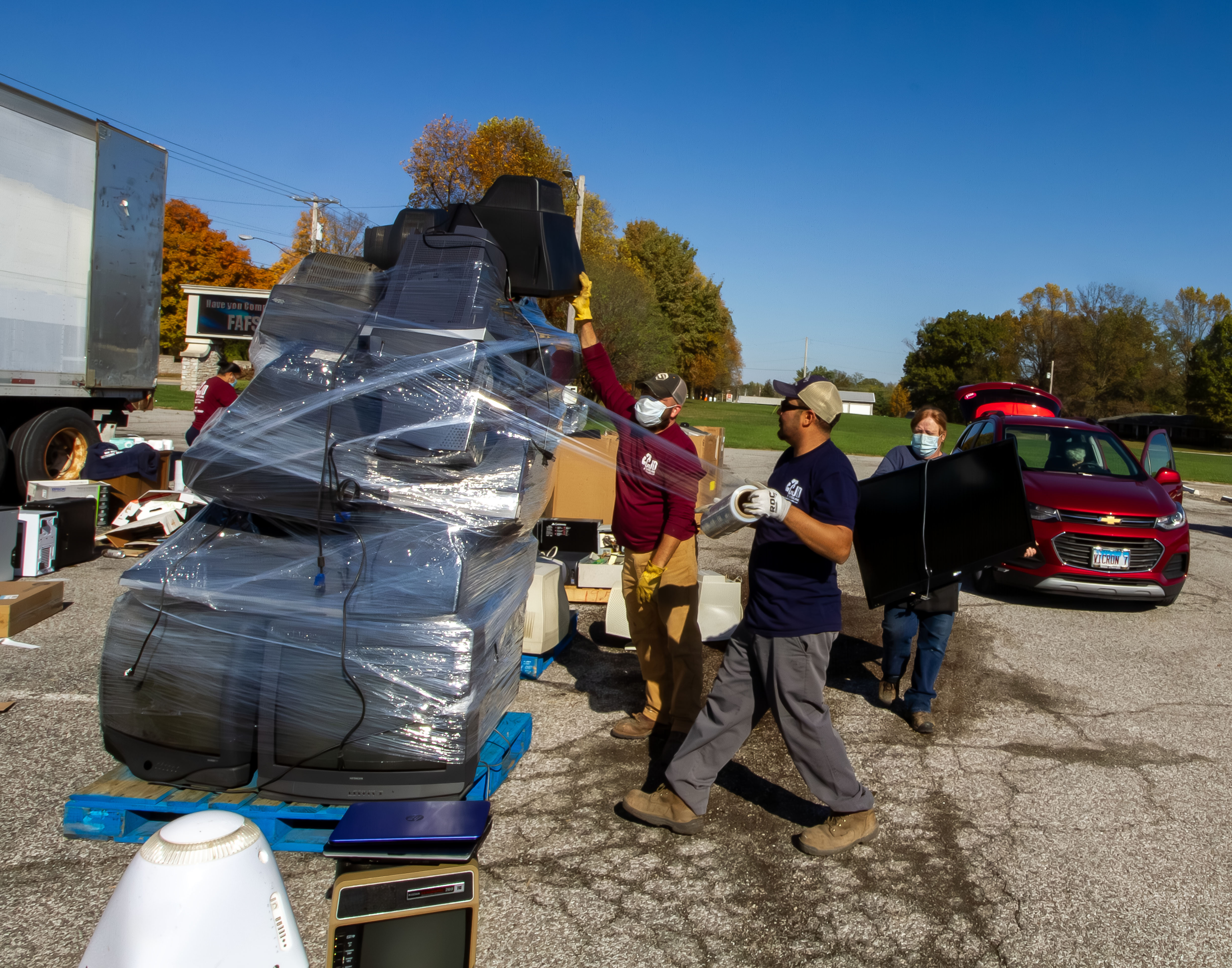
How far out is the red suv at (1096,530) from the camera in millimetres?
7566

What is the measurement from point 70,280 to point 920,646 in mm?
8951

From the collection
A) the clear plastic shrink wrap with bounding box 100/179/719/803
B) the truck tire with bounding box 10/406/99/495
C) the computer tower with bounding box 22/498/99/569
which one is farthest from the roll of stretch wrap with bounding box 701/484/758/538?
the truck tire with bounding box 10/406/99/495

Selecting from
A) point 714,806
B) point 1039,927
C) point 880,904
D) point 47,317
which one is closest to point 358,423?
point 714,806

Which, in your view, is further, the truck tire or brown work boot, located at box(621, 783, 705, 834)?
the truck tire

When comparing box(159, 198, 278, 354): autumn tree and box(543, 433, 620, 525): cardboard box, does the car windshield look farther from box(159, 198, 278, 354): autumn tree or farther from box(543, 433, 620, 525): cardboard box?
box(159, 198, 278, 354): autumn tree

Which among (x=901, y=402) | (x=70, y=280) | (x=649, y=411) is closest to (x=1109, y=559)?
(x=649, y=411)

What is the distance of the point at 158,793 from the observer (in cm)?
320

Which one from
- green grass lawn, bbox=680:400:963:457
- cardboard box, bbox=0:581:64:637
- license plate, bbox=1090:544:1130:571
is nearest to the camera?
cardboard box, bbox=0:581:64:637

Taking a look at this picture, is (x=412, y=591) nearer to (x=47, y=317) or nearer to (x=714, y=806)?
(x=714, y=806)

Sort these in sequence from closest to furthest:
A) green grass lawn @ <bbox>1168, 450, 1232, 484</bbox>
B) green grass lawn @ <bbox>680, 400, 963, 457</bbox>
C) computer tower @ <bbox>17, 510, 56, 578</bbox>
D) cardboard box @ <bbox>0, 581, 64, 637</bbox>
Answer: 1. cardboard box @ <bbox>0, 581, 64, 637</bbox>
2. computer tower @ <bbox>17, 510, 56, 578</bbox>
3. green grass lawn @ <bbox>1168, 450, 1232, 484</bbox>
4. green grass lawn @ <bbox>680, 400, 963, 457</bbox>

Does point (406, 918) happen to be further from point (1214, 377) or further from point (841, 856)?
point (1214, 377)

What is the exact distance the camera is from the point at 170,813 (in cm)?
318

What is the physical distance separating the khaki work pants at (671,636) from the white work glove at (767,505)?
1.25 m

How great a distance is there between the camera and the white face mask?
14.2 feet
